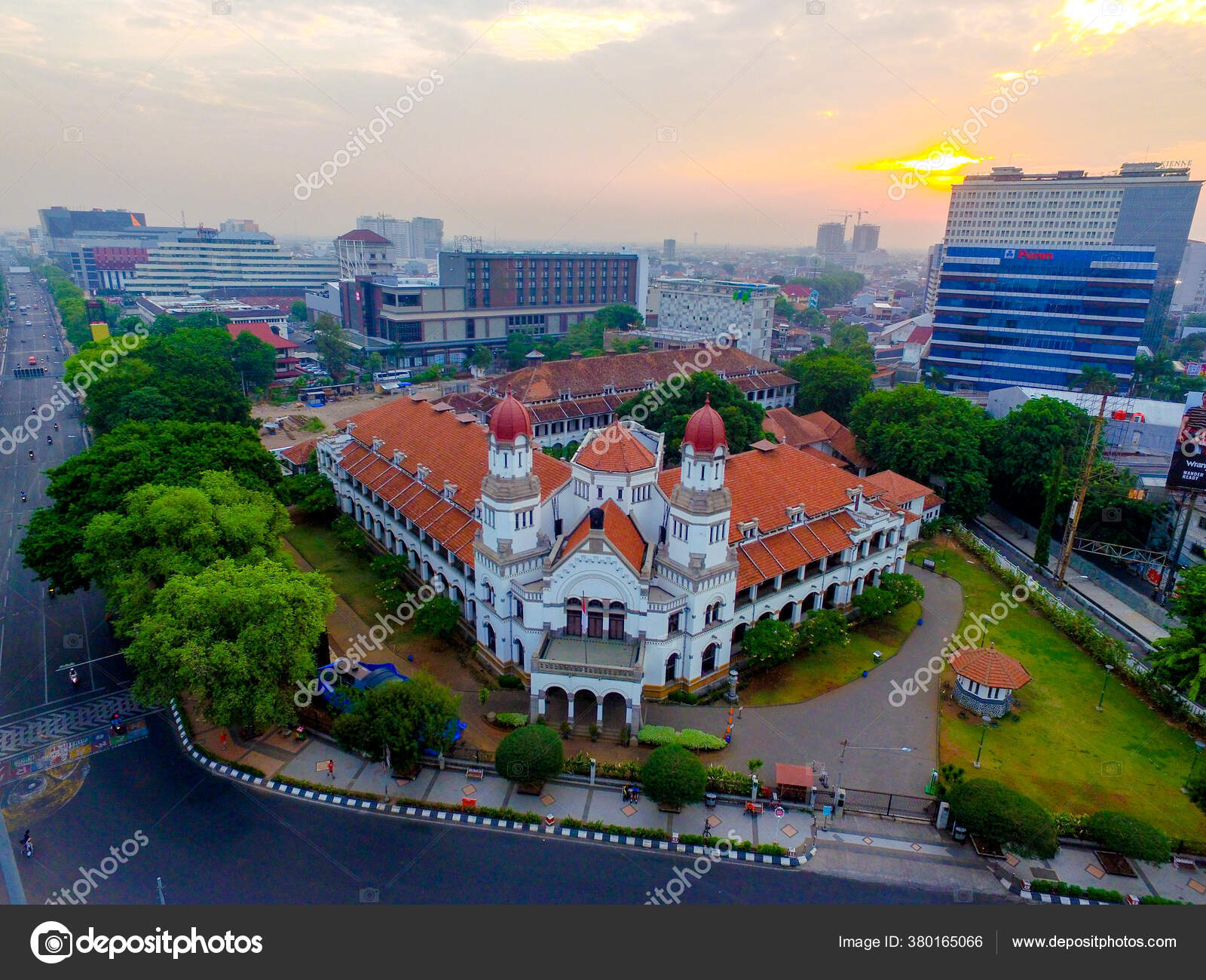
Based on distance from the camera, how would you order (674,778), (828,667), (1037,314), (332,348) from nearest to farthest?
(674,778) < (828,667) < (1037,314) < (332,348)

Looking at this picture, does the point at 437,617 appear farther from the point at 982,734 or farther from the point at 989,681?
the point at 989,681

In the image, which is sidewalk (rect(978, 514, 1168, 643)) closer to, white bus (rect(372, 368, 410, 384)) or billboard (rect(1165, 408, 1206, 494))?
billboard (rect(1165, 408, 1206, 494))

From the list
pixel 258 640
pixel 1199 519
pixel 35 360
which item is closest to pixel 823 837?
pixel 258 640

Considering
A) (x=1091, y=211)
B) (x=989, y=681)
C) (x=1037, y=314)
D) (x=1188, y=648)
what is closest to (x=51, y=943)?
(x=989, y=681)

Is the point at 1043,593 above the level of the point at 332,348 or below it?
below

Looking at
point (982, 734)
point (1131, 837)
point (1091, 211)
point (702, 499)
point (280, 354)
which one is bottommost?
point (982, 734)

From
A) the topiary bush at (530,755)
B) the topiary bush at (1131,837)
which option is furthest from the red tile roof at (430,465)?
the topiary bush at (1131,837)

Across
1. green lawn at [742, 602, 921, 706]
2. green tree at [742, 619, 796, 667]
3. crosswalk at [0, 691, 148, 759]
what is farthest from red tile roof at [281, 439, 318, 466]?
green lawn at [742, 602, 921, 706]
